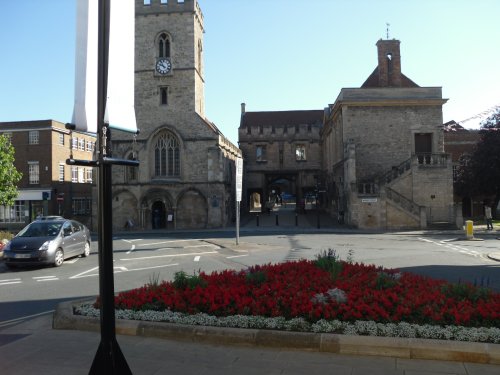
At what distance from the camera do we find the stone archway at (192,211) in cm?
3619

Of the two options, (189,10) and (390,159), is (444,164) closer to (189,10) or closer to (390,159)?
(390,159)

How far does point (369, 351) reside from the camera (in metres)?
5.30

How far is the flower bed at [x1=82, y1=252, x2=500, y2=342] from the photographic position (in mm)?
5734

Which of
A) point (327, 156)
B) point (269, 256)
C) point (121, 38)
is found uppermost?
point (327, 156)

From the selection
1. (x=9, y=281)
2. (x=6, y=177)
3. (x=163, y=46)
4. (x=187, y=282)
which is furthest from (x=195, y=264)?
(x=163, y=46)

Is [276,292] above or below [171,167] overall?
below

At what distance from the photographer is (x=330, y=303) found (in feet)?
20.8

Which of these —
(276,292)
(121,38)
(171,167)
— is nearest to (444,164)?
(171,167)

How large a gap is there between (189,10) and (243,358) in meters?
36.6

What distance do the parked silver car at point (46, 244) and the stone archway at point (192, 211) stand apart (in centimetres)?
1911

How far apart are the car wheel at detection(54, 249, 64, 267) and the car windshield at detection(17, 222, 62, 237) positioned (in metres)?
0.65

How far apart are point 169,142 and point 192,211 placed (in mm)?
6212

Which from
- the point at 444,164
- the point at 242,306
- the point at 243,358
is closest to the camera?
the point at 243,358

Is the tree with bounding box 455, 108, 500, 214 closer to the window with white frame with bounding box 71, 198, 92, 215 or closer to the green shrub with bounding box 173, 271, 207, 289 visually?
the green shrub with bounding box 173, 271, 207, 289
